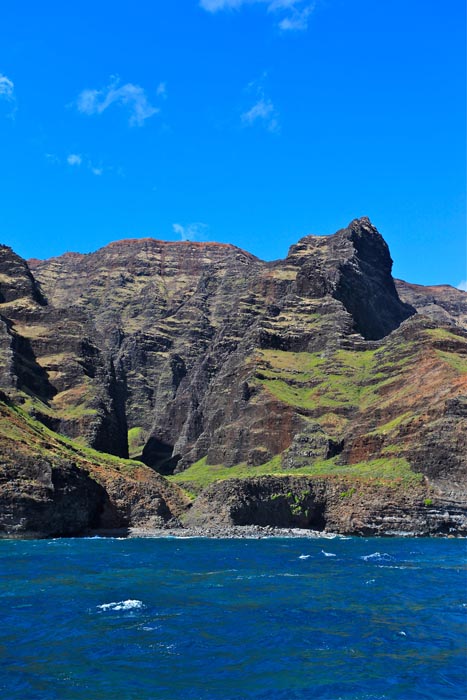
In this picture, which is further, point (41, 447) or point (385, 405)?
point (385, 405)

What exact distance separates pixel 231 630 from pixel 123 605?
1012cm

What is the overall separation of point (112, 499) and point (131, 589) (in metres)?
76.3

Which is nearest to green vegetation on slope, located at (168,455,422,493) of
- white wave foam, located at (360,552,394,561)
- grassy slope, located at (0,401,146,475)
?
grassy slope, located at (0,401,146,475)

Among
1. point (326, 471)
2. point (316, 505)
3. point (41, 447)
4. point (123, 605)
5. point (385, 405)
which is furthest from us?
point (385, 405)

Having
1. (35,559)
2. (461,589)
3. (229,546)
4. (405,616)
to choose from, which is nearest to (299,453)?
(229,546)

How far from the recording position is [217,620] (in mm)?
41188

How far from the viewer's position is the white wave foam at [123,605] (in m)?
44.6

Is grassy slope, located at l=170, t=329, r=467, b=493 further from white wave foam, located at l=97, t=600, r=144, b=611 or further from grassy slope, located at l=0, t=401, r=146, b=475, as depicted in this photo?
white wave foam, located at l=97, t=600, r=144, b=611

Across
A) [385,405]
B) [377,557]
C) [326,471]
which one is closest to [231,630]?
[377,557]

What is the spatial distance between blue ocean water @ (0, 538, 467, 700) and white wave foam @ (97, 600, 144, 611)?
0.13 metres

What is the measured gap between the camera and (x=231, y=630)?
3847 cm

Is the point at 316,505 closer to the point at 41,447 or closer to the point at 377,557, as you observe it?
the point at 41,447

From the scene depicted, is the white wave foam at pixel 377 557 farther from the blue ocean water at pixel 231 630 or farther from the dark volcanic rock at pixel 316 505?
the dark volcanic rock at pixel 316 505

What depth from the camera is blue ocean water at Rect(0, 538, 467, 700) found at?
94.4 ft
